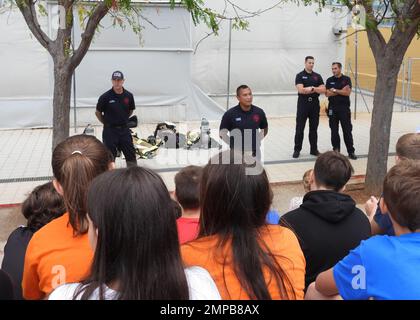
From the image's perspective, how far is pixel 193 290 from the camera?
69.9 inches

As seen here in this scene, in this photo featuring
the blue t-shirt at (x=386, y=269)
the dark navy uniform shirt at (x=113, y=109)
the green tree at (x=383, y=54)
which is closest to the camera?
the blue t-shirt at (x=386, y=269)

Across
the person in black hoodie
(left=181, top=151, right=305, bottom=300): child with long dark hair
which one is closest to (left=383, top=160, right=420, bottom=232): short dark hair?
(left=181, top=151, right=305, bottom=300): child with long dark hair

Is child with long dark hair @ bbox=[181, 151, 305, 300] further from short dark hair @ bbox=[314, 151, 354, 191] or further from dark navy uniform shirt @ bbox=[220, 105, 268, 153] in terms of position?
dark navy uniform shirt @ bbox=[220, 105, 268, 153]

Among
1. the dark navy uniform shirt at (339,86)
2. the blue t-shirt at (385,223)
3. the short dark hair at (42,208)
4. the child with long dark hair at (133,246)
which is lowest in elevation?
the blue t-shirt at (385,223)

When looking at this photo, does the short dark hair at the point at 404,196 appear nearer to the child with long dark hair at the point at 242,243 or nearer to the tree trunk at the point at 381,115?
the child with long dark hair at the point at 242,243

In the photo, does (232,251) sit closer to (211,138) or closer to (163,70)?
(211,138)

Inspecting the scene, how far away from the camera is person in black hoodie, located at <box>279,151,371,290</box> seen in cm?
286

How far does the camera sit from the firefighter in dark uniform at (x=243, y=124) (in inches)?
291

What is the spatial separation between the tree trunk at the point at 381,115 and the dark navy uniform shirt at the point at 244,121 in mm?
1803

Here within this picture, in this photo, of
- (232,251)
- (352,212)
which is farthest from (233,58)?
(232,251)

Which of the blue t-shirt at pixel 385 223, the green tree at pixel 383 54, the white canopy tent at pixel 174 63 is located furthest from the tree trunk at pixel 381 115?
the white canopy tent at pixel 174 63

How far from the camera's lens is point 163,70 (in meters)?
14.1

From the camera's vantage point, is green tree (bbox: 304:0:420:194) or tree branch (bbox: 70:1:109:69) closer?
tree branch (bbox: 70:1:109:69)

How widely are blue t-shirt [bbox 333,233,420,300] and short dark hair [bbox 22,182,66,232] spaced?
5.32ft
